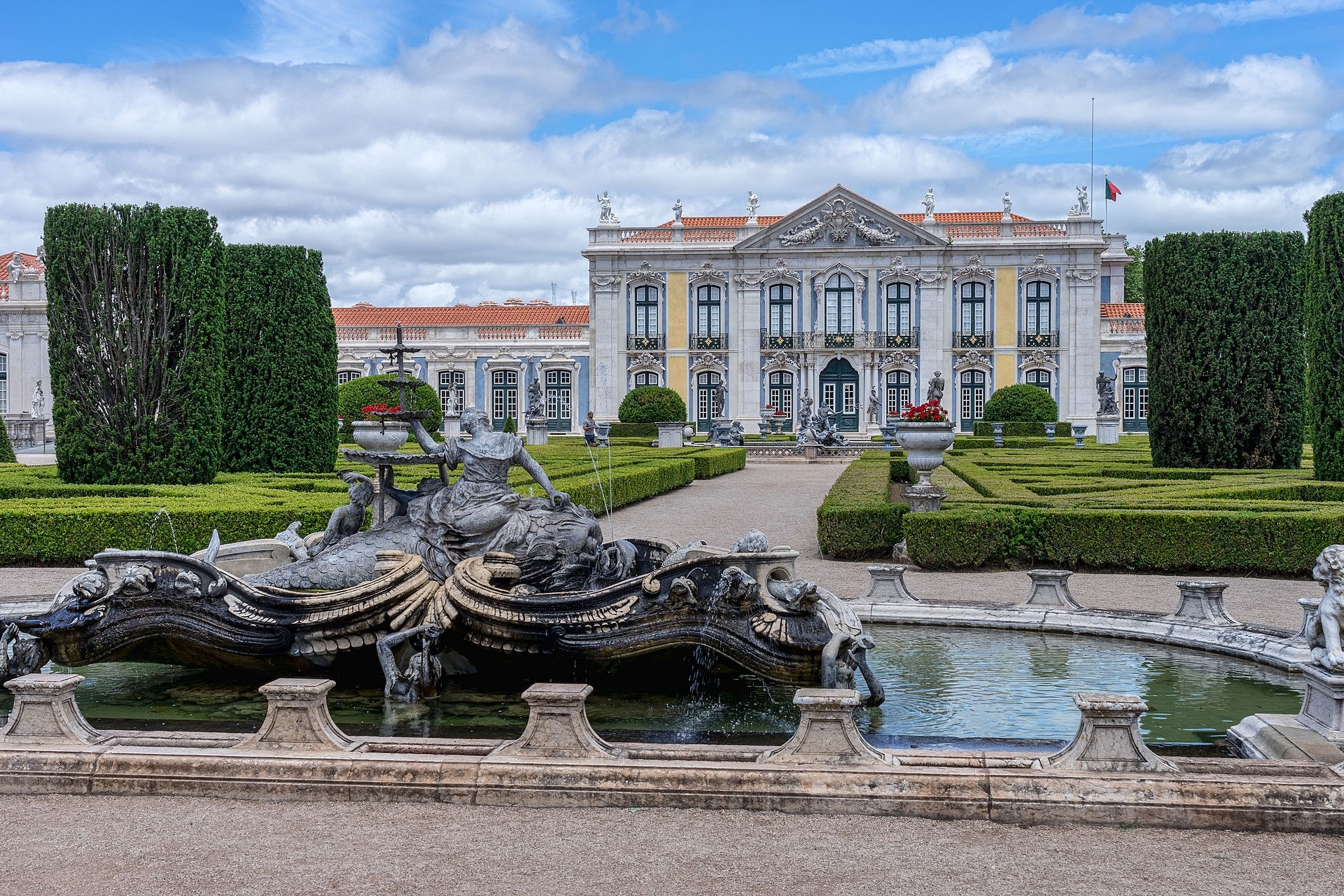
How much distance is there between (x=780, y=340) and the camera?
43.0 metres

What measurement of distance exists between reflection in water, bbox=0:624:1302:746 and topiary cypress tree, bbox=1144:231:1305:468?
12.3 m

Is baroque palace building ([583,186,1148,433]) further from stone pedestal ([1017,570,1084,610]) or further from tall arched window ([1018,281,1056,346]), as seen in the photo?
stone pedestal ([1017,570,1084,610])

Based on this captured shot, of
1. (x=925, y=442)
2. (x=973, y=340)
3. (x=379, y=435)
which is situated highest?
(x=973, y=340)

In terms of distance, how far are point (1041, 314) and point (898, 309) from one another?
5013 millimetres

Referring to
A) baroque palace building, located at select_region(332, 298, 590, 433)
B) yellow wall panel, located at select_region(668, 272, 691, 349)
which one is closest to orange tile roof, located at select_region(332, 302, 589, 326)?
baroque palace building, located at select_region(332, 298, 590, 433)

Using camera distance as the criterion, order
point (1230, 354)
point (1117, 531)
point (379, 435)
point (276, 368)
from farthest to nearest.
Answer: point (276, 368) → point (1230, 354) → point (379, 435) → point (1117, 531)

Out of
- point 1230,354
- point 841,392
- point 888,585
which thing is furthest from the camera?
point 841,392

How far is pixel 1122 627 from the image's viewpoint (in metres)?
7.42

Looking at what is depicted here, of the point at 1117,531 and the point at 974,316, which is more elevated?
the point at 974,316

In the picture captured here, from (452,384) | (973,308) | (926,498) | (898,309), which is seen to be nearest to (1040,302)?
(973,308)

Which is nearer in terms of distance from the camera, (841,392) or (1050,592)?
(1050,592)

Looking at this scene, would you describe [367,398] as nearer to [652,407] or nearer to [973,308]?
[652,407]

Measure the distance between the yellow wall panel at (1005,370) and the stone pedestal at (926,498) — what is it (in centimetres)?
3093

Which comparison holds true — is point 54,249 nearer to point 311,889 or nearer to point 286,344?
point 286,344
